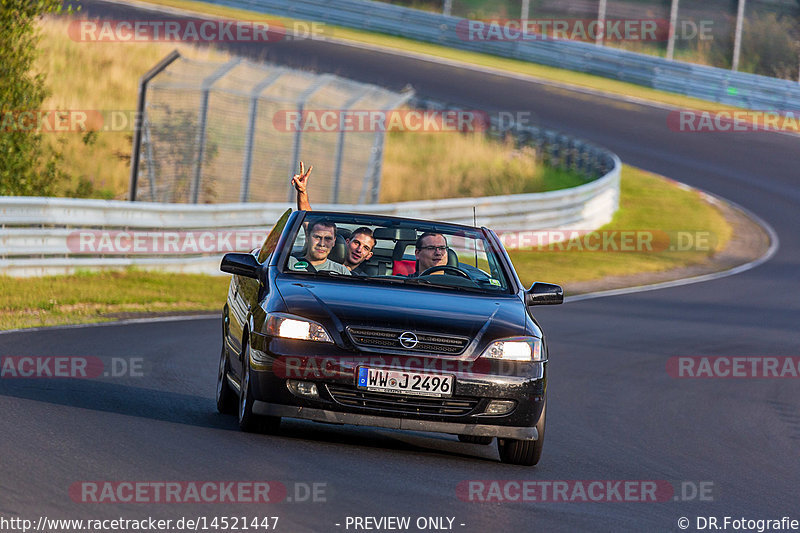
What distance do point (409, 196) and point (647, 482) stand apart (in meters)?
22.8

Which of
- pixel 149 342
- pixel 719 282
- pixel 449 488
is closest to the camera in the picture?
pixel 449 488

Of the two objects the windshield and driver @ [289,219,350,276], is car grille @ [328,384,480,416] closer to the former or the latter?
the windshield

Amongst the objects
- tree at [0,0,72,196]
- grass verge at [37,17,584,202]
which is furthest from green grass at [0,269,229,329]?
grass verge at [37,17,584,202]

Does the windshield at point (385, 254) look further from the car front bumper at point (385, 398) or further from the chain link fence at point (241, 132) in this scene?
the chain link fence at point (241, 132)

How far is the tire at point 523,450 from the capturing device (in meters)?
7.91

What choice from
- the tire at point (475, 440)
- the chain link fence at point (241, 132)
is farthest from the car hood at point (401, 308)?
the chain link fence at point (241, 132)

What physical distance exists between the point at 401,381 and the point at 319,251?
1.48m

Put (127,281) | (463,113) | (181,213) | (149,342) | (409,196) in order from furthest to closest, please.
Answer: (463,113)
(409,196)
(181,213)
(127,281)
(149,342)

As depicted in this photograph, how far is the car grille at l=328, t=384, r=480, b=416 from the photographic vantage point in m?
7.51

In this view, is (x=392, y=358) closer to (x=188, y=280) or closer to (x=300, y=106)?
(x=188, y=280)

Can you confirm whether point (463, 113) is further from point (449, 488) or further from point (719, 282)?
point (449, 488)

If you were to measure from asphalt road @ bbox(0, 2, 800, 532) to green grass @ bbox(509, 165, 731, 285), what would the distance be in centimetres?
457

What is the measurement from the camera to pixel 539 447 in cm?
793

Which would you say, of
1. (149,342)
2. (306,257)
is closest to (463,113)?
(149,342)
